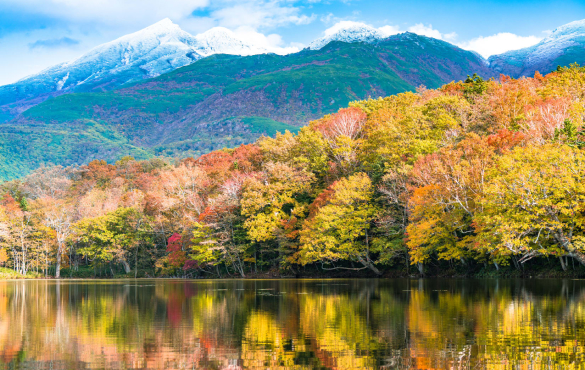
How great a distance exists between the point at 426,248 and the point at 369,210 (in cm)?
848

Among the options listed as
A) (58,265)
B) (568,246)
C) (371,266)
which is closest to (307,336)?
(568,246)

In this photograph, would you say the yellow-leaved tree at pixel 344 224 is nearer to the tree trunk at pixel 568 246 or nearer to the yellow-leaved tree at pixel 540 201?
the yellow-leaved tree at pixel 540 201

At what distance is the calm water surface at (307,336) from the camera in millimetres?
12227

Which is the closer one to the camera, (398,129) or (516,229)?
(516,229)

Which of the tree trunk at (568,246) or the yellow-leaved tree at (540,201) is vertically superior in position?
the yellow-leaved tree at (540,201)

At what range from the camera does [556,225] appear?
123ft

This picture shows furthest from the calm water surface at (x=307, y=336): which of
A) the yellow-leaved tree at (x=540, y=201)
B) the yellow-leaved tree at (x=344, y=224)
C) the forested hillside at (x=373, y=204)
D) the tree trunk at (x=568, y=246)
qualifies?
the yellow-leaved tree at (x=344, y=224)

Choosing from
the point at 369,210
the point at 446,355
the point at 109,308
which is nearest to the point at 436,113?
the point at 369,210

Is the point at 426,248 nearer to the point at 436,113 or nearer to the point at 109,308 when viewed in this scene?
the point at 436,113

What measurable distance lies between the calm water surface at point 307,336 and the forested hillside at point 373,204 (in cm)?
1524

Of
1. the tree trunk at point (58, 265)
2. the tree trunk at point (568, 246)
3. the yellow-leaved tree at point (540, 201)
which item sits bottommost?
the tree trunk at point (58, 265)

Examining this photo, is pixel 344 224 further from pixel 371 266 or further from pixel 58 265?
pixel 58 265

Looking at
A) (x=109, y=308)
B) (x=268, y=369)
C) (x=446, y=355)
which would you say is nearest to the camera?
(x=268, y=369)

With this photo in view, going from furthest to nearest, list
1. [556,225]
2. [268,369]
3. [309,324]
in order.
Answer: [556,225] < [309,324] < [268,369]
